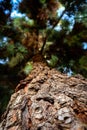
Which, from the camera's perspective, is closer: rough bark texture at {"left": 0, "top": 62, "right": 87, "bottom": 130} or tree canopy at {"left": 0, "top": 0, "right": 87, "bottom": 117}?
rough bark texture at {"left": 0, "top": 62, "right": 87, "bottom": 130}

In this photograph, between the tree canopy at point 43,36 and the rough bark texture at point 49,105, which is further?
the tree canopy at point 43,36

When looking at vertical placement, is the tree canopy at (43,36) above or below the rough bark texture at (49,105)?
above

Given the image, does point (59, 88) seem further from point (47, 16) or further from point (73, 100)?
point (47, 16)

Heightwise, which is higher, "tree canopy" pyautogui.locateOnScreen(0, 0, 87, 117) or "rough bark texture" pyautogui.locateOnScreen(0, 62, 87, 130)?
"tree canopy" pyautogui.locateOnScreen(0, 0, 87, 117)

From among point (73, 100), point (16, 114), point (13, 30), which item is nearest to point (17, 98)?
point (16, 114)
